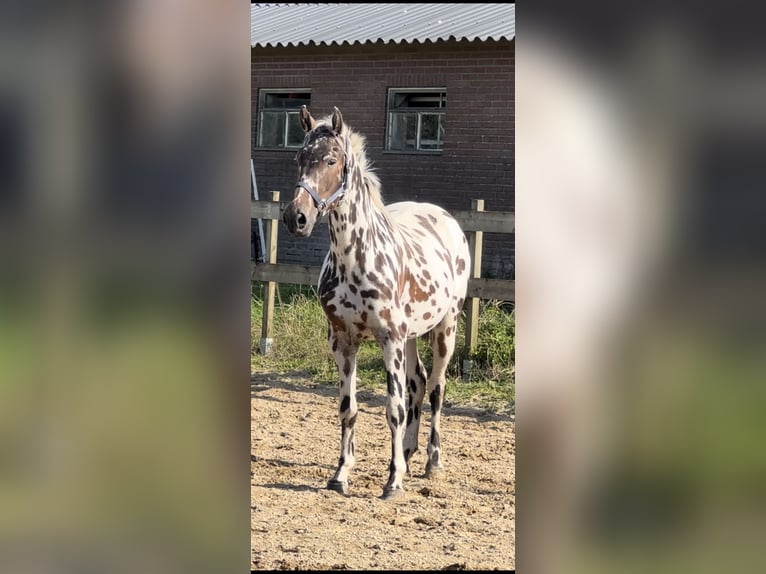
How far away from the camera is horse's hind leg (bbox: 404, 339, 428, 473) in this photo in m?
5.54

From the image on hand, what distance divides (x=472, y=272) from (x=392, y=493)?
3.83 meters

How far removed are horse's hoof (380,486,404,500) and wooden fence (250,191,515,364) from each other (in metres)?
3.07

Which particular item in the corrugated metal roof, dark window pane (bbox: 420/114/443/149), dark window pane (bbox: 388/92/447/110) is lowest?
dark window pane (bbox: 420/114/443/149)

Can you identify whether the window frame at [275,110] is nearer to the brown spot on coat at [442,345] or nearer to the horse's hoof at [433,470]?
the brown spot on coat at [442,345]

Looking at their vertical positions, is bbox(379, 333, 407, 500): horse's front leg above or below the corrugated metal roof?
below

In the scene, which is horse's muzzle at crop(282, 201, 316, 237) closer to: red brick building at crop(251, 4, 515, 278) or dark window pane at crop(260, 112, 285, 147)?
red brick building at crop(251, 4, 515, 278)

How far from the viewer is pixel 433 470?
5.52 m

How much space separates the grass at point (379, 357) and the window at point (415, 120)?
512 centimetres

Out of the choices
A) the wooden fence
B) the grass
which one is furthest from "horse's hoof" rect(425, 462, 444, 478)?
the wooden fence

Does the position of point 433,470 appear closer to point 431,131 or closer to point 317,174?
point 317,174
